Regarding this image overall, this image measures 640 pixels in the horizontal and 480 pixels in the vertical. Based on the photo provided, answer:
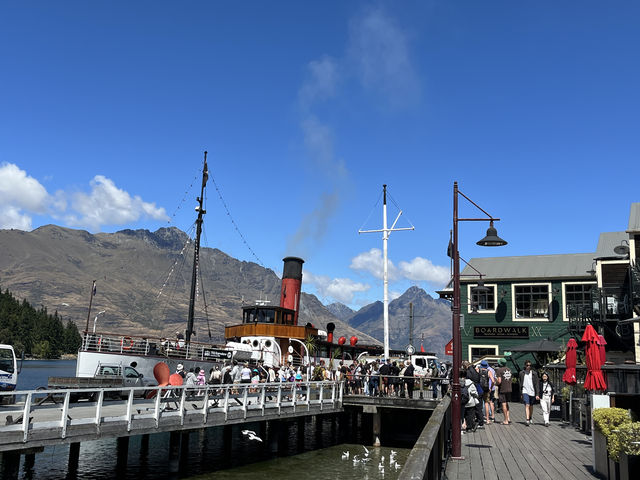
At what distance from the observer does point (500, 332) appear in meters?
39.4

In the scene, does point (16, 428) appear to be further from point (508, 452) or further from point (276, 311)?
point (276, 311)

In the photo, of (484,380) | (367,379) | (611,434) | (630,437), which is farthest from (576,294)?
(630,437)

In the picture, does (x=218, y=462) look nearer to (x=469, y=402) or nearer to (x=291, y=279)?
(x=469, y=402)

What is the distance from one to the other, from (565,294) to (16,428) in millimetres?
34838

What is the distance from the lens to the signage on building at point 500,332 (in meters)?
38.8

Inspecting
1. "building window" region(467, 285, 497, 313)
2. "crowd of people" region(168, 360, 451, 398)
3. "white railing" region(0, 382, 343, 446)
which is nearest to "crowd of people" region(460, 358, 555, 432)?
"crowd of people" region(168, 360, 451, 398)

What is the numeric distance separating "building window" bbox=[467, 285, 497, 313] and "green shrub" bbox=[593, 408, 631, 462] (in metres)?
31.1

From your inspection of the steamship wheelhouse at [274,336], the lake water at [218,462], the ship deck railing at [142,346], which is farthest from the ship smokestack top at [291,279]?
the lake water at [218,462]

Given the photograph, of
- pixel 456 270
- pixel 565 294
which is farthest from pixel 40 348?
Answer: pixel 456 270

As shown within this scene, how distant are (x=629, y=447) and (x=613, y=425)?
1023 millimetres

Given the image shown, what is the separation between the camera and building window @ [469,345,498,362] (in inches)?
1559

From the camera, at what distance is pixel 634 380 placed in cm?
1567

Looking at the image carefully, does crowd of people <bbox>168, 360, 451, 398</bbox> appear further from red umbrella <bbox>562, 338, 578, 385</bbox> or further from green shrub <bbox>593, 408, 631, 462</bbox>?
green shrub <bbox>593, 408, 631, 462</bbox>

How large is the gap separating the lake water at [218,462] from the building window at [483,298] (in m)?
16.4
